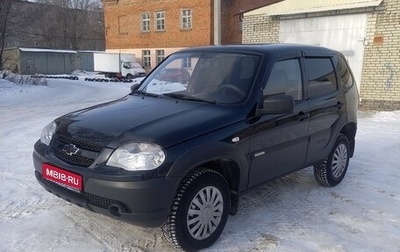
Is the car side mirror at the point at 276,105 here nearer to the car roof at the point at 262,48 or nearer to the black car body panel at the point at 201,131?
the black car body panel at the point at 201,131

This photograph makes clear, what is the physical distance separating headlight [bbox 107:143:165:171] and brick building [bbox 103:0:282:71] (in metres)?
26.1

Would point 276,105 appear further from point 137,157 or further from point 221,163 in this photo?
point 137,157

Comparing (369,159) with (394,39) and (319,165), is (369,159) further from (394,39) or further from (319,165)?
(394,39)

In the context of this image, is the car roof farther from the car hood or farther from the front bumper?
the front bumper

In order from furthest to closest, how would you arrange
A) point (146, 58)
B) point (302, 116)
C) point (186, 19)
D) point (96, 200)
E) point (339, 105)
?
1. point (146, 58)
2. point (186, 19)
3. point (339, 105)
4. point (302, 116)
5. point (96, 200)

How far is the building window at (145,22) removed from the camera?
35812mm

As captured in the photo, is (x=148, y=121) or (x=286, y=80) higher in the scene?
(x=286, y=80)

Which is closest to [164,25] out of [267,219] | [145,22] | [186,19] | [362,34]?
[145,22]

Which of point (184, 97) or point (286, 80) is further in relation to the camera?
point (286, 80)

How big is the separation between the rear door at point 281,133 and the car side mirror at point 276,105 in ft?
0.40

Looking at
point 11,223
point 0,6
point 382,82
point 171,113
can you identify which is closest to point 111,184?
point 171,113

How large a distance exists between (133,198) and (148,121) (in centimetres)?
72

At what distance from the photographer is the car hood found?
3105 millimetres

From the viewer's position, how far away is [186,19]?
32625mm
